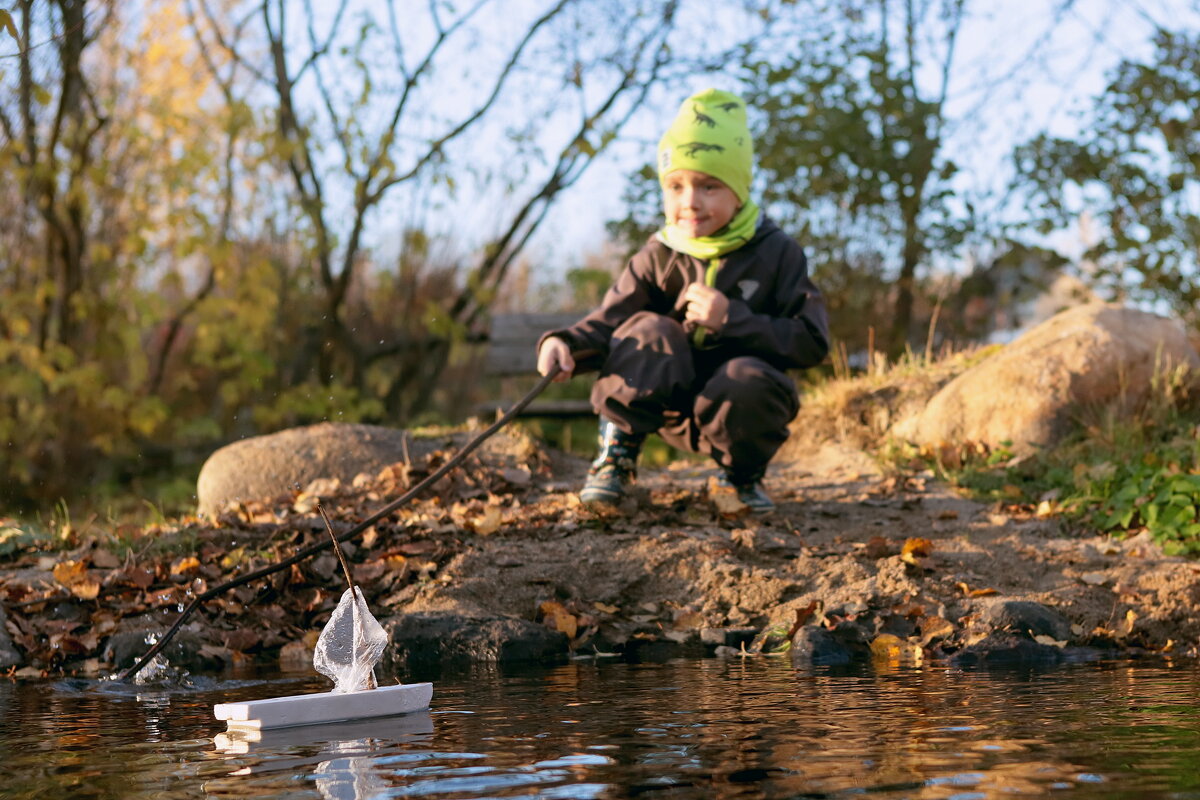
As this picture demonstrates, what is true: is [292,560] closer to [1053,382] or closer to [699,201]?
[699,201]

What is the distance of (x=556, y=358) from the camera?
519 cm

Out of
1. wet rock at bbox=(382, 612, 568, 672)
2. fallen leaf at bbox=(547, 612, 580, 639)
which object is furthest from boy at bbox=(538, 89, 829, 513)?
wet rock at bbox=(382, 612, 568, 672)

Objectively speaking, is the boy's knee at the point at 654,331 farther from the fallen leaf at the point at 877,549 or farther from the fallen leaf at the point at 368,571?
the fallen leaf at the point at 368,571

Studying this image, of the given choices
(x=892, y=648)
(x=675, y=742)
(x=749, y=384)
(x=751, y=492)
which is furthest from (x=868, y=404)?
(x=675, y=742)

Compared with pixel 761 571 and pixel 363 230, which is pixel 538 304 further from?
pixel 761 571

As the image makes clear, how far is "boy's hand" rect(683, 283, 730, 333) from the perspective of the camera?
205 inches

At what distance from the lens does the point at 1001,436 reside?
6.89 m

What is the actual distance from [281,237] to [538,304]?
247 inches

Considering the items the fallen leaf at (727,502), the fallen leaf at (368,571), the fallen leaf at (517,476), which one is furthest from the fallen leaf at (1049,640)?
the fallen leaf at (517,476)

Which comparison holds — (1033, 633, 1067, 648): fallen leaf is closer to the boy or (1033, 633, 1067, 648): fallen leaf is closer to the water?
the water

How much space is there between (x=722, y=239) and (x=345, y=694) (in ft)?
10.3

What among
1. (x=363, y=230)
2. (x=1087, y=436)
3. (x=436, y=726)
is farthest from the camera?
(x=363, y=230)

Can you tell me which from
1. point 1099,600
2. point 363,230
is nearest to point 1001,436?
point 1099,600

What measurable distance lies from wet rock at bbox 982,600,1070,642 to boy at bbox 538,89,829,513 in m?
1.41
